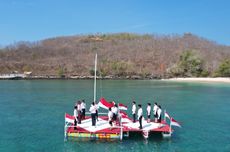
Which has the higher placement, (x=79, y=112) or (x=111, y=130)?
(x=79, y=112)

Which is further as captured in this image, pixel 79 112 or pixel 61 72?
pixel 61 72

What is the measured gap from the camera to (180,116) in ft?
124

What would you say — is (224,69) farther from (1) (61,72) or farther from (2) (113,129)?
(2) (113,129)

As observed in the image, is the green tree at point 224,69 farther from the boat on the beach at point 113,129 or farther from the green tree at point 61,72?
the boat on the beach at point 113,129

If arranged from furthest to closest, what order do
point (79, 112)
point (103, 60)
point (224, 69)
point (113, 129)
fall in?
point (103, 60) → point (224, 69) → point (79, 112) → point (113, 129)

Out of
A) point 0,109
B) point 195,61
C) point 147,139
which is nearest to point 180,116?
point 147,139

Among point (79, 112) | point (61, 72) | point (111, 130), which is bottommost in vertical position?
point (111, 130)

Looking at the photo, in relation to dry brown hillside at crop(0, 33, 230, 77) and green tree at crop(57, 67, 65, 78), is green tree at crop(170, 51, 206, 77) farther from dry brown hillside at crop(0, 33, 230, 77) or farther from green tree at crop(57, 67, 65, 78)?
Result: green tree at crop(57, 67, 65, 78)


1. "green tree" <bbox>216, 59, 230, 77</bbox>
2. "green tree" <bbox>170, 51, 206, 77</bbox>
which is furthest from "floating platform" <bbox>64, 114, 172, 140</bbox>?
"green tree" <bbox>170, 51, 206, 77</bbox>

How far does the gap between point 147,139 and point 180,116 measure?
1270cm

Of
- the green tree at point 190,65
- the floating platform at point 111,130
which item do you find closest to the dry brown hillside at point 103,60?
the green tree at point 190,65

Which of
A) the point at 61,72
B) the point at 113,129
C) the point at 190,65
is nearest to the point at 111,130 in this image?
the point at 113,129

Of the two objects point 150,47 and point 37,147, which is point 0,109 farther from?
point 150,47

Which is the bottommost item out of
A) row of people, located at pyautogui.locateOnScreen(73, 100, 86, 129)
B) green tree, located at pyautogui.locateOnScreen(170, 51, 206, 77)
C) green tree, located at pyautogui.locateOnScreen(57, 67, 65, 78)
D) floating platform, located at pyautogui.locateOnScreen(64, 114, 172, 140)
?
floating platform, located at pyautogui.locateOnScreen(64, 114, 172, 140)
